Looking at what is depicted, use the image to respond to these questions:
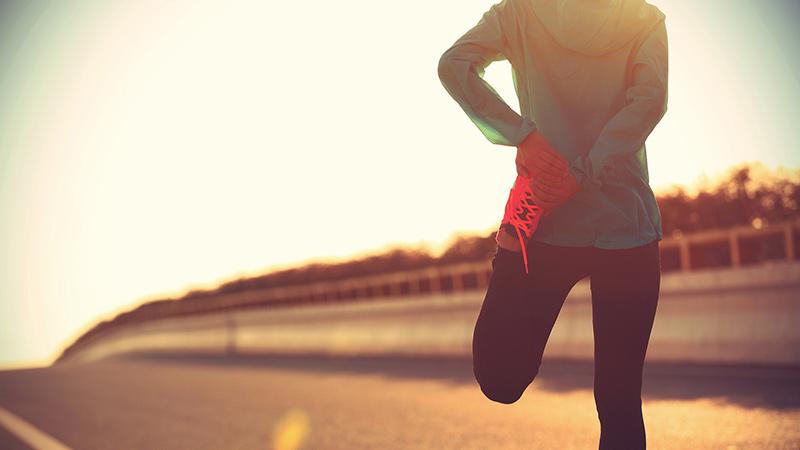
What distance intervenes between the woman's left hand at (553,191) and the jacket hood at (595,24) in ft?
1.63

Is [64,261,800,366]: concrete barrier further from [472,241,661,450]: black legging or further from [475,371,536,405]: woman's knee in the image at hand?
[475,371,536,405]: woman's knee

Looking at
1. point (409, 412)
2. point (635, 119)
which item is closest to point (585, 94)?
point (635, 119)

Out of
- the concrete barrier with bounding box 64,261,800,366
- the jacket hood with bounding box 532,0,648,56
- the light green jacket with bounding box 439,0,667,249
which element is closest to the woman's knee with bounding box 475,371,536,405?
the light green jacket with bounding box 439,0,667,249

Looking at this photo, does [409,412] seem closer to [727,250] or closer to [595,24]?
[595,24]

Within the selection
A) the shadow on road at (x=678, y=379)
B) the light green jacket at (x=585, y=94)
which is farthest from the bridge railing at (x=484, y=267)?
the light green jacket at (x=585, y=94)

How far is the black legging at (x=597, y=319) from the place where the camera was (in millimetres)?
2709

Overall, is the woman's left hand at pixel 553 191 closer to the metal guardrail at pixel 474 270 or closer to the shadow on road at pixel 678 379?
the shadow on road at pixel 678 379

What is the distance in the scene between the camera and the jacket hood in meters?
2.80

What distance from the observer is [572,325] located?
11508 millimetres

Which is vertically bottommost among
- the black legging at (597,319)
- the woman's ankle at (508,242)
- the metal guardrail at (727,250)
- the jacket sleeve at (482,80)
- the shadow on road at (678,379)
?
the shadow on road at (678,379)

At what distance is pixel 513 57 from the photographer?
3.00 meters

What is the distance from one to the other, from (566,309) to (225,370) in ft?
24.2

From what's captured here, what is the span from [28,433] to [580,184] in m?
7.92

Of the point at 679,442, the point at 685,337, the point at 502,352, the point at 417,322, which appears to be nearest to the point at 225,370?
the point at 417,322
